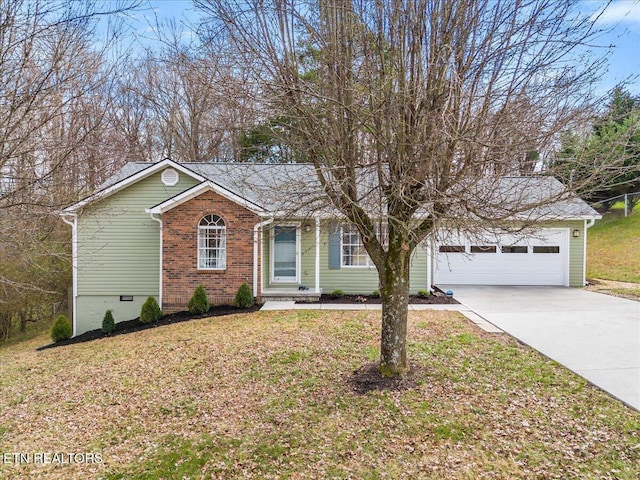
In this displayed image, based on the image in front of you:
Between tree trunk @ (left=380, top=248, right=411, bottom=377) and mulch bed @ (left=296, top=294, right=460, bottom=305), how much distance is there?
5759mm

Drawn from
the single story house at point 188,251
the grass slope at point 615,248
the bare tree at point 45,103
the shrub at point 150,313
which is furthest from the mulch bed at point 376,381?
the grass slope at point 615,248

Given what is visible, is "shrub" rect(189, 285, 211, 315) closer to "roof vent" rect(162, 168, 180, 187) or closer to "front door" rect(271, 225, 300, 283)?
"front door" rect(271, 225, 300, 283)

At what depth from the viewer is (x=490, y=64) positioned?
12.2 ft

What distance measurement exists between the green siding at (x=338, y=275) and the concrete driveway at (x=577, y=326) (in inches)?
53.7

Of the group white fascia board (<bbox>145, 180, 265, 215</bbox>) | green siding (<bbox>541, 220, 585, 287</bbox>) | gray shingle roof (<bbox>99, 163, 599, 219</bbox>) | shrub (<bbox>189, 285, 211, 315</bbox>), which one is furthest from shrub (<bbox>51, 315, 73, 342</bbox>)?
green siding (<bbox>541, 220, 585, 287</bbox>)

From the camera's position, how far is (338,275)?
11648mm

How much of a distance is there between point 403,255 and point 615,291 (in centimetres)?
1069

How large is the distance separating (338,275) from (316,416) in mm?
7623

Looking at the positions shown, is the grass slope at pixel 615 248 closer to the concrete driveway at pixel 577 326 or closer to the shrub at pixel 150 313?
the concrete driveway at pixel 577 326

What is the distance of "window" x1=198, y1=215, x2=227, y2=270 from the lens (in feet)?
35.0

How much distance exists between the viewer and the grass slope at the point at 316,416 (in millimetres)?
3279

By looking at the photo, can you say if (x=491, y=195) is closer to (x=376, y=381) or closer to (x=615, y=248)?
(x=376, y=381)

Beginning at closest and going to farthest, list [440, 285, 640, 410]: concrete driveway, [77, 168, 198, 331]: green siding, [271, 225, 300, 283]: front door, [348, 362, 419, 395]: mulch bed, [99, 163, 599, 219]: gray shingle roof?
[99, 163, 599, 219]: gray shingle roof < [348, 362, 419, 395]: mulch bed < [440, 285, 640, 410]: concrete driveway < [77, 168, 198, 331]: green siding < [271, 225, 300, 283]: front door

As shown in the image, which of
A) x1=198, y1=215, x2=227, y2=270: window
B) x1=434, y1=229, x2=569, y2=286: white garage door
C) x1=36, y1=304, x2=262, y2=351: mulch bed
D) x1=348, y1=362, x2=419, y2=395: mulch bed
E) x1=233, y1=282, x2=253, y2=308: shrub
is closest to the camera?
x1=348, y1=362, x2=419, y2=395: mulch bed
